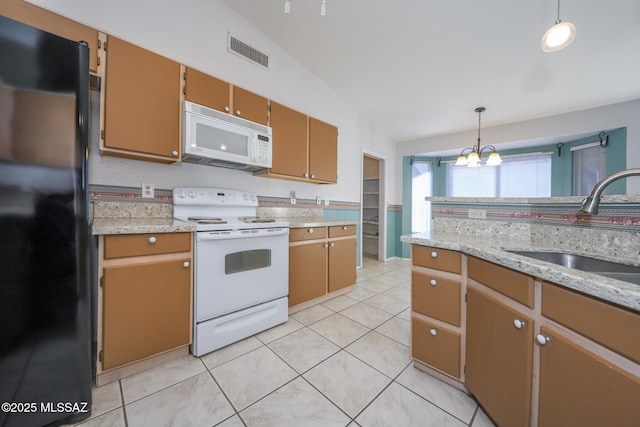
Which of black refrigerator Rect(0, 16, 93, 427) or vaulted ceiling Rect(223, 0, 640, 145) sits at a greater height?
vaulted ceiling Rect(223, 0, 640, 145)

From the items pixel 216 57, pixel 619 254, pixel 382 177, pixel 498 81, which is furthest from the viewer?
pixel 382 177

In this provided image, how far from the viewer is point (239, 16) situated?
238cm

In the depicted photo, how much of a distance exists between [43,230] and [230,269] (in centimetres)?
98

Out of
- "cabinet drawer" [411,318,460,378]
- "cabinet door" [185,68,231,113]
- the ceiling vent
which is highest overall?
the ceiling vent

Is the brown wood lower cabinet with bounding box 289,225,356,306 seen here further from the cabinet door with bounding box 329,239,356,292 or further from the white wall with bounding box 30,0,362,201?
the white wall with bounding box 30,0,362,201

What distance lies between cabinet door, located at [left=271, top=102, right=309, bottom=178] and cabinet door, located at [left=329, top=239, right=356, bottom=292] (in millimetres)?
943

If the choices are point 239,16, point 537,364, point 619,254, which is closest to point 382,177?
point 239,16

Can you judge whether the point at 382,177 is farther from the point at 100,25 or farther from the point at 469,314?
the point at 100,25

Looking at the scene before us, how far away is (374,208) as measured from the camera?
16.8 ft

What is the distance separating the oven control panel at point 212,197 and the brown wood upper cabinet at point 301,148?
31cm

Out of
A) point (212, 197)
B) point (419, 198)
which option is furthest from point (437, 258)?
point (419, 198)

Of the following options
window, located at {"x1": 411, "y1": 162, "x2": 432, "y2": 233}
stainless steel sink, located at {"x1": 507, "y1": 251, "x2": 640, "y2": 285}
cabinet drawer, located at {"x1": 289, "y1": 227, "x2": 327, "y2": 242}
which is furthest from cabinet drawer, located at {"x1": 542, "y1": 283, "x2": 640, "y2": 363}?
window, located at {"x1": 411, "y1": 162, "x2": 432, "y2": 233}

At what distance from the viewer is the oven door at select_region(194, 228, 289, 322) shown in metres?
1.61

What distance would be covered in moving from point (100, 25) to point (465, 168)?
19.0 ft
